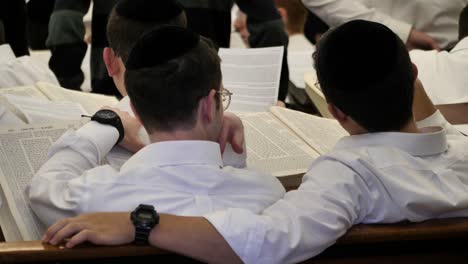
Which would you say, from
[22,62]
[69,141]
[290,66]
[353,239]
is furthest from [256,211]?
[290,66]

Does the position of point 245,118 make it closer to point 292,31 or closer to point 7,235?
point 7,235

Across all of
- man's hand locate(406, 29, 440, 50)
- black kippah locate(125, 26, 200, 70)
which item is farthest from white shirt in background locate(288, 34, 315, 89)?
black kippah locate(125, 26, 200, 70)

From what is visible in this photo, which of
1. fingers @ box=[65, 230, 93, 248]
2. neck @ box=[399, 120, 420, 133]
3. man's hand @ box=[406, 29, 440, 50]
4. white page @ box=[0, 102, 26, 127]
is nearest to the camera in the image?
fingers @ box=[65, 230, 93, 248]

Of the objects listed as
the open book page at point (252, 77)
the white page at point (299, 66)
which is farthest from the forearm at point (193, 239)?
the white page at point (299, 66)

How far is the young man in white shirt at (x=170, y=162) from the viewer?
3.91ft

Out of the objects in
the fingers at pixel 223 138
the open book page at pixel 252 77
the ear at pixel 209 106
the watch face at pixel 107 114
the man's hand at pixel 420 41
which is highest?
the ear at pixel 209 106

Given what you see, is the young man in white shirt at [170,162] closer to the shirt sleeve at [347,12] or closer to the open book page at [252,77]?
the open book page at [252,77]

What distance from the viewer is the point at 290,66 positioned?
10.4 ft

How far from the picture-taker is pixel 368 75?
1263 millimetres

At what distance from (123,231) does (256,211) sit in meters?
0.25

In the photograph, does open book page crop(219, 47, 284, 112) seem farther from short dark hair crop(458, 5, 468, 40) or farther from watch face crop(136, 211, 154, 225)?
watch face crop(136, 211, 154, 225)

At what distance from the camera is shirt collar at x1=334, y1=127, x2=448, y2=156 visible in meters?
1.27

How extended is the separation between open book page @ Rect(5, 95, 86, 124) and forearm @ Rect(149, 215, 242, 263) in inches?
24.8

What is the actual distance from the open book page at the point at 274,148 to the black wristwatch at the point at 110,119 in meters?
0.27
